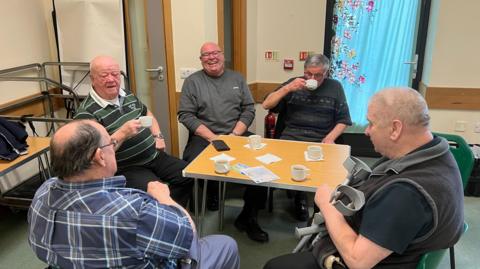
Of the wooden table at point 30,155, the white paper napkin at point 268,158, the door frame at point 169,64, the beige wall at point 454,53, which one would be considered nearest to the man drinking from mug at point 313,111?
the white paper napkin at point 268,158

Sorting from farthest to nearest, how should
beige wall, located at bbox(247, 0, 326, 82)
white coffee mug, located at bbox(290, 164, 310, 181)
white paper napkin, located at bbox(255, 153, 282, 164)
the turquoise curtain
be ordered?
1. beige wall, located at bbox(247, 0, 326, 82)
2. the turquoise curtain
3. white paper napkin, located at bbox(255, 153, 282, 164)
4. white coffee mug, located at bbox(290, 164, 310, 181)

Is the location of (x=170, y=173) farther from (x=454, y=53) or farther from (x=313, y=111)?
(x=454, y=53)

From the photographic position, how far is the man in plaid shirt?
Answer: 1.18 metres

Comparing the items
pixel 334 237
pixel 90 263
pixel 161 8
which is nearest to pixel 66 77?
pixel 161 8

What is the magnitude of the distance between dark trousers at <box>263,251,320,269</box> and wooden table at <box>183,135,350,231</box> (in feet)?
1.06

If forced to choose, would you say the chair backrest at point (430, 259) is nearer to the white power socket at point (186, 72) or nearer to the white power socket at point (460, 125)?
the white power socket at point (186, 72)

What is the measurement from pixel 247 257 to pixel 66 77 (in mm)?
2301

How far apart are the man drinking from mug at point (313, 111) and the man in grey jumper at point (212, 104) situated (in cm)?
28

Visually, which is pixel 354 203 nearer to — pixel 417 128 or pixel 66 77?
pixel 417 128

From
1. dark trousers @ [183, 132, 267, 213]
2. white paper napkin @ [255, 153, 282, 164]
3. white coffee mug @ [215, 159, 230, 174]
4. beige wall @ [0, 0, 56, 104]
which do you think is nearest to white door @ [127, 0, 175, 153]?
dark trousers @ [183, 132, 267, 213]

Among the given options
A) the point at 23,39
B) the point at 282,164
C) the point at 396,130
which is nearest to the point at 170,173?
the point at 282,164

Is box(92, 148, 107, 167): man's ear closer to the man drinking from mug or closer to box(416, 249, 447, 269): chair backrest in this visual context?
box(416, 249, 447, 269): chair backrest

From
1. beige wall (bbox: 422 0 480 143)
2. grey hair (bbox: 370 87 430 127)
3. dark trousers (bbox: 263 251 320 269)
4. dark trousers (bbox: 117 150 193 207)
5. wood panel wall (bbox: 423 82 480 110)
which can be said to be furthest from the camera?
wood panel wall (bbox: 423 82 480 110)

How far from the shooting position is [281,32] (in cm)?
392
